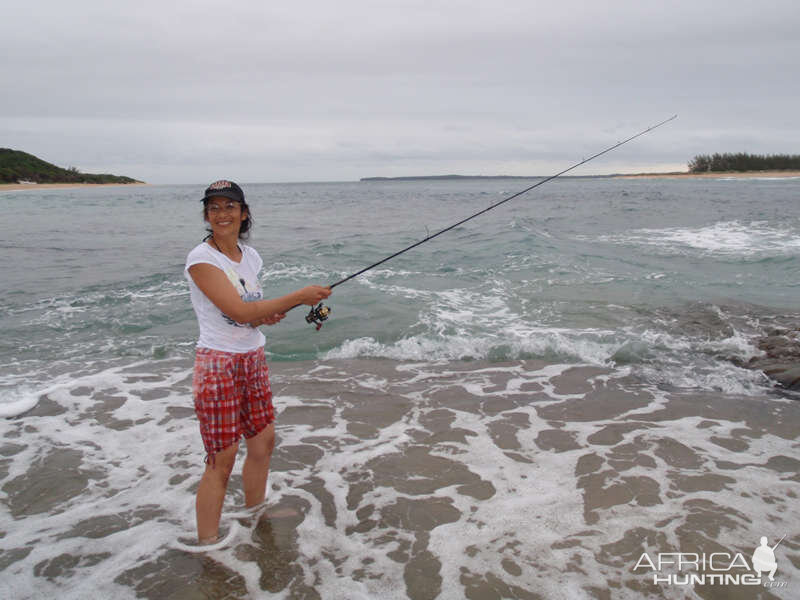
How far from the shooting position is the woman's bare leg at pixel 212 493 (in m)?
2.84

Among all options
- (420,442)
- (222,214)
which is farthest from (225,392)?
(420,442)

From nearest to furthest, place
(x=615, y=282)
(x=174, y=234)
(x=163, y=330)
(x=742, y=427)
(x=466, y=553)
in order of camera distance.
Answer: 1. (x=466, y=553)
2. (x=742, y=427)
3. (x=163, y=330)
4. (x=615, y=282)
5. (x=174, y=234)

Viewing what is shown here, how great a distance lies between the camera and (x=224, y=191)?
8.67ft

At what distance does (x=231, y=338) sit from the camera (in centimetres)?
272

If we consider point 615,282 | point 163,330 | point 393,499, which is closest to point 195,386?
point 393,499

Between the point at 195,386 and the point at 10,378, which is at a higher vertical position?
the point at 195,386

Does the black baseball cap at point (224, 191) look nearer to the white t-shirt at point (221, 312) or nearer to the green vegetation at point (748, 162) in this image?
the white t-shirt at point (221, 312)

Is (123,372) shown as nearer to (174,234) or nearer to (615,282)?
(615,282)

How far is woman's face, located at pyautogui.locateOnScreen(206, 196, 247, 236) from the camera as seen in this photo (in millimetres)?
2662

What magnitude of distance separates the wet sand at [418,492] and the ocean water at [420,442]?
17 millimetres

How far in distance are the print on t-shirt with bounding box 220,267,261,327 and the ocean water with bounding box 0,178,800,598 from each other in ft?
4.30

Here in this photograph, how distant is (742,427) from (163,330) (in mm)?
6861

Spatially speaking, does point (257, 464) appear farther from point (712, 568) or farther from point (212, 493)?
point (712, 568)

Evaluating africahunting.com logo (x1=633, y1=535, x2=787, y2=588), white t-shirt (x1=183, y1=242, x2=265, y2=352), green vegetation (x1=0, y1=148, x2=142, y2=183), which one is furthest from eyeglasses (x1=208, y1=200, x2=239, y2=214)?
green vegetation (x1=0, y1=148, x2=142, y2=183)
